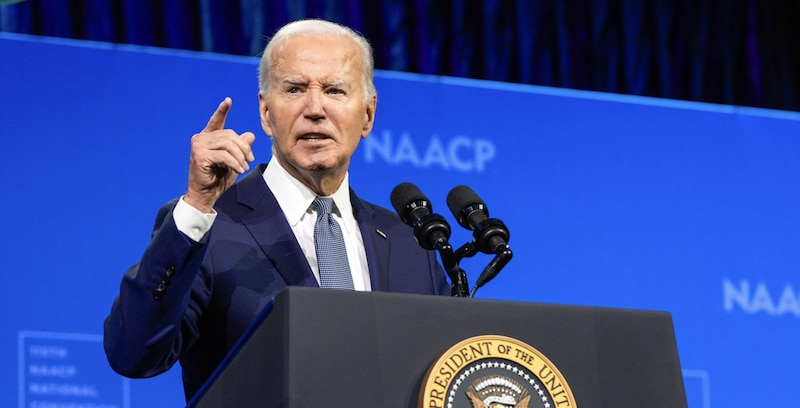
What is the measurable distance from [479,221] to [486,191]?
6.13ft

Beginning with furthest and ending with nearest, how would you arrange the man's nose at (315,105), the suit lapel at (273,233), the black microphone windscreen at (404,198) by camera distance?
the man's nose at (315,105) < the suit lapel at (273,233) < the black microphone windscreen at (404,198)

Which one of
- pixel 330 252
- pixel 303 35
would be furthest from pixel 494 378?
pixel 303 35

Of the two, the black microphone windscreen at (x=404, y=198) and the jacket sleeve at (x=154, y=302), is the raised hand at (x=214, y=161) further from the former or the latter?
the black microphone windscreen at (x=404, y=198)

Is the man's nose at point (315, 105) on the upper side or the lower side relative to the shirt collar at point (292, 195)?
upper

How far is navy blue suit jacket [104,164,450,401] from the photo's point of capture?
6.23 feet

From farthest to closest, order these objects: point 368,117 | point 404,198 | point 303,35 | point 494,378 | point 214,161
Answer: point 368,117 → point 303,35 → point 404,198 → point 214,161 → point 494,378

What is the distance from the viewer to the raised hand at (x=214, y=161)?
1.85 m

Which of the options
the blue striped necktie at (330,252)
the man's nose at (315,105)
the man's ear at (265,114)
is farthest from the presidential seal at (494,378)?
the man's ear at (265,114)

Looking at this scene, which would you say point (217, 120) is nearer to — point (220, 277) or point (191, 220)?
point (191, 220)

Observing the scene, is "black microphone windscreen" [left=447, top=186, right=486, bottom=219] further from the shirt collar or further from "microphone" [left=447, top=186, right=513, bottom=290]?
the shirt collar

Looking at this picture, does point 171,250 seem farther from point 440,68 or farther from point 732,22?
point 732,22

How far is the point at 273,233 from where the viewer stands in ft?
7.59

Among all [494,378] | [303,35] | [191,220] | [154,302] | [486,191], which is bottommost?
[494,378]

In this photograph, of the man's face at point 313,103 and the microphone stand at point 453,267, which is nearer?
the microphone stand at point 453,267
